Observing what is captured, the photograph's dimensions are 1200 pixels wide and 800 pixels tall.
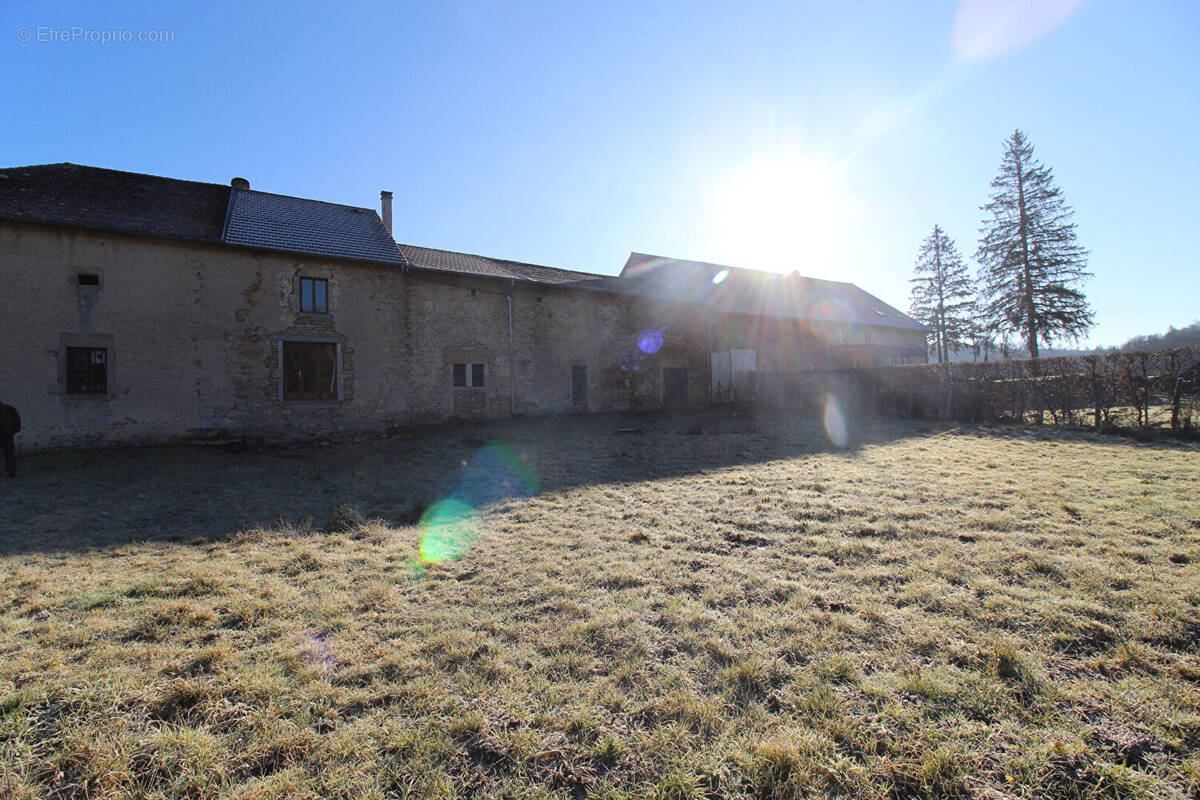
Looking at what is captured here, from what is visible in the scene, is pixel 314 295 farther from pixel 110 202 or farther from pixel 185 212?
pixel 110 202

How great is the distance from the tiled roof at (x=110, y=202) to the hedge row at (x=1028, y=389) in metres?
18.4

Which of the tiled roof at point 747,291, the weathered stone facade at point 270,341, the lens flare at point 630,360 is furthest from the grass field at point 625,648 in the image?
the tiled roof at point 747,291

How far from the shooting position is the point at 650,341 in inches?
770

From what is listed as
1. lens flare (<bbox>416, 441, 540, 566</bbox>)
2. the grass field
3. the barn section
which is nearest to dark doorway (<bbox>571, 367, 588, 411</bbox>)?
the barn section

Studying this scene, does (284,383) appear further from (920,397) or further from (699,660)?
(920,397)

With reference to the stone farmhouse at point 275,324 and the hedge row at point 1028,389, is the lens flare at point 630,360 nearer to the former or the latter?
the stone farmhouse at point 275,324

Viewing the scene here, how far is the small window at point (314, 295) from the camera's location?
43.8 ft

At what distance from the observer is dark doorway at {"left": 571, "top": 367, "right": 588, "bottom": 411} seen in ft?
58.6

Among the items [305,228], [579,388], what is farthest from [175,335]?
[579,388]

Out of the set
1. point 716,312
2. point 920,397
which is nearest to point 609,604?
point 920,397

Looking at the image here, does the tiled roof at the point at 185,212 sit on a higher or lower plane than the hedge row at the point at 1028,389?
higher

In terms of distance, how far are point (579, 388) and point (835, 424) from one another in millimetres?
8645

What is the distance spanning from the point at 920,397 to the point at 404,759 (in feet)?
51.4

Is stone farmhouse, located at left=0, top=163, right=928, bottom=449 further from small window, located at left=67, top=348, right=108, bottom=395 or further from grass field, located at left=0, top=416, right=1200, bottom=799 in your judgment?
grass field, located at left=0, top=416, right=1200, bottom=799
